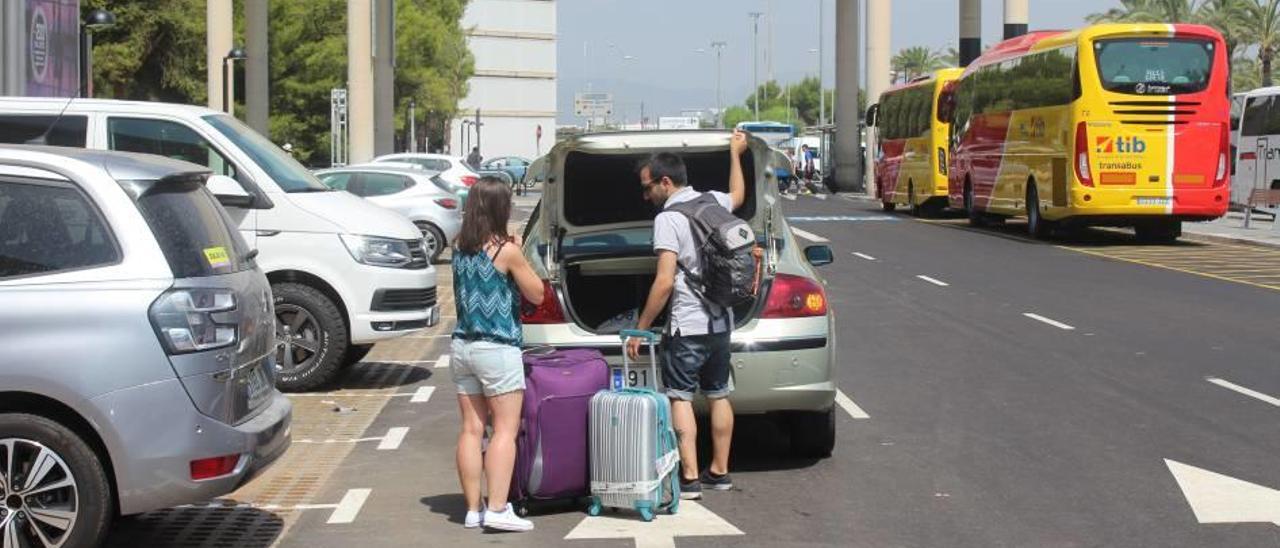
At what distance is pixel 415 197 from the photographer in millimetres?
26234

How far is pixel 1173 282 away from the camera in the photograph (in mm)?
22375

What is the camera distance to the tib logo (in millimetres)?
29062

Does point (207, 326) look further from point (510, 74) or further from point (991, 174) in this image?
point (510, 74)

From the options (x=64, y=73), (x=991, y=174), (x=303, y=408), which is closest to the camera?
(x=303, y=408)

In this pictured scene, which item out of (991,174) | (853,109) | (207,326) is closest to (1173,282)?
(991,174)

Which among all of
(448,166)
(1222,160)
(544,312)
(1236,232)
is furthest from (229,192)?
(1236,232)

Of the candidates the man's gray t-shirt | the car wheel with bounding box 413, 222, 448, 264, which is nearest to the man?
the man's gray t-shirt

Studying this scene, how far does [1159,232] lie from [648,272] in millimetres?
23960

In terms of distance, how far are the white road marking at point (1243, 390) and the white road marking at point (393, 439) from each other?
19.0 ft

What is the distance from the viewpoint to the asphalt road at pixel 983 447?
7.95 meters

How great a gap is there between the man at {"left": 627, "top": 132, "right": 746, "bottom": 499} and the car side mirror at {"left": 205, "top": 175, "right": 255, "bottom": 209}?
4.40 m

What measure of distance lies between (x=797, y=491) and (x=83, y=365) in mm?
3696

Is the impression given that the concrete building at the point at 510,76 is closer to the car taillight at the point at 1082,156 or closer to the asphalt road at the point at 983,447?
the car taillight at the point at 1082,156

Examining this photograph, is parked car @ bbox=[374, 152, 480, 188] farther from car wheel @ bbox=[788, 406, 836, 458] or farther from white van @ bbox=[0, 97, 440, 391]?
car wheel @ bbox=[788, 406, 836, 458]
